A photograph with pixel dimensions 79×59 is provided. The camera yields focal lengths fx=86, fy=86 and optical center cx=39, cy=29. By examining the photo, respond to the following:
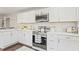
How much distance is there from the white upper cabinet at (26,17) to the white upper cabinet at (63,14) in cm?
31

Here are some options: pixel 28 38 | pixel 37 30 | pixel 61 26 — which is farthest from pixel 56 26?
pixel 28 38

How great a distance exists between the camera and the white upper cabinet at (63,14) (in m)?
1.39

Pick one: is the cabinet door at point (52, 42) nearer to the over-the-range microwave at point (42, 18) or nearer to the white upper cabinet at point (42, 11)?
the over-the-range microwave at point (42, 18)

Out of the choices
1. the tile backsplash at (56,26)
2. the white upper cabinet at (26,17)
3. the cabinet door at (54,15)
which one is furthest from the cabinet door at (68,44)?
the white upper cabinet at (26,17)

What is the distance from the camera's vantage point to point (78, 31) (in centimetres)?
136

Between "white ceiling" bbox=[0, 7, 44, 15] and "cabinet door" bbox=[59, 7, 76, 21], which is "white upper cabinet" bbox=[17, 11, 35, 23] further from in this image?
"cabinet door" bbox=[59, 7, 76, 21]

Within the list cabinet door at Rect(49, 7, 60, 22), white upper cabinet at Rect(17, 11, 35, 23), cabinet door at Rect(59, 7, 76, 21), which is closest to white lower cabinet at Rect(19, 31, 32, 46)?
white upper cabinet at Rect(17, 11, 35, 23)

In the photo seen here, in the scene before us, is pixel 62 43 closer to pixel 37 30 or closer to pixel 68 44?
pixel 68 44

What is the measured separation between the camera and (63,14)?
149 cm

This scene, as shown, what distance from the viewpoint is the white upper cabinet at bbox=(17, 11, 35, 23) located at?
4.20 ft

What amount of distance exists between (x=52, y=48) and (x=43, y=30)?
1.05 ft
